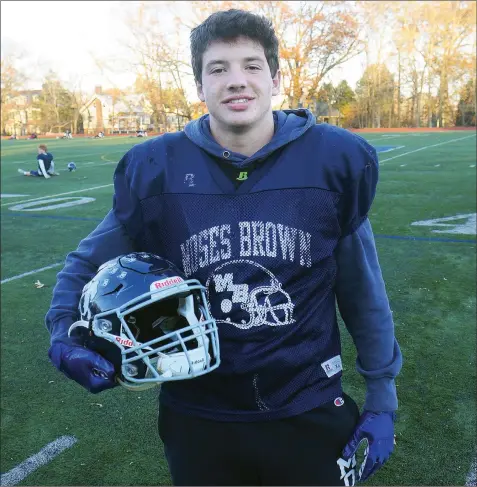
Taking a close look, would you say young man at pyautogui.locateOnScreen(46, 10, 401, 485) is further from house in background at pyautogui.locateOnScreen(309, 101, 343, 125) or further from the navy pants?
house in background at pyautogui.locateOnScreen(309, 101, 343, 125)

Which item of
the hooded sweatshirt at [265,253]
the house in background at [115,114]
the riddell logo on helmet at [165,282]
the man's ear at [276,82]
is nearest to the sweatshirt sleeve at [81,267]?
the hooded sweatshirt at [265,253]

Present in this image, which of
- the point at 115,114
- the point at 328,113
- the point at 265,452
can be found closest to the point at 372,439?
the point at 265,452

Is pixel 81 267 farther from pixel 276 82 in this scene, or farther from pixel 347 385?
pixel 347 385

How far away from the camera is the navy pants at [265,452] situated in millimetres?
1696

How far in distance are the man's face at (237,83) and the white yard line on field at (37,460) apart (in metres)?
2.17

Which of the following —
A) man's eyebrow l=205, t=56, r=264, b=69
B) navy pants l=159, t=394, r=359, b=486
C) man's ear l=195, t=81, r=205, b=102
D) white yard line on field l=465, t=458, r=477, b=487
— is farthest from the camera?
white yard line on field l=465, t=458, r=477, b=487

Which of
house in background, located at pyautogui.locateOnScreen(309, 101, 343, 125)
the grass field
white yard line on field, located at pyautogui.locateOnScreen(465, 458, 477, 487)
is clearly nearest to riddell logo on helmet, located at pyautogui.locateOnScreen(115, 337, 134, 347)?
the grass field

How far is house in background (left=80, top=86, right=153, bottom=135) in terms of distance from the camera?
57438 millimetres

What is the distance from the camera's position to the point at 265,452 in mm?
1694

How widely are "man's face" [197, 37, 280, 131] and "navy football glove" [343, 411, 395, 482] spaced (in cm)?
105

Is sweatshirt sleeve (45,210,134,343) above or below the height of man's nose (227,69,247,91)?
below

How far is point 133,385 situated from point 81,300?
1.04 feet

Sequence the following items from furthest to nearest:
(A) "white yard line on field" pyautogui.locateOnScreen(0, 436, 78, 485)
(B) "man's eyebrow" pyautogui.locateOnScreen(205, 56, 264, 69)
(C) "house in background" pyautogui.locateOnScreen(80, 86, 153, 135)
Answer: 1. (C) "house in background" pyautogui.locateOnScreen(80, 86, 153, 135)
2. (A) "white yard line on field" pyautogui.locateOnScreen(0, 436, 78, 485)
3. (B) "man's eyebrow" pyautogui.locateOnScreen(205, 56, 264, 69)

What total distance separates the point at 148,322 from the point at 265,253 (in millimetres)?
414
